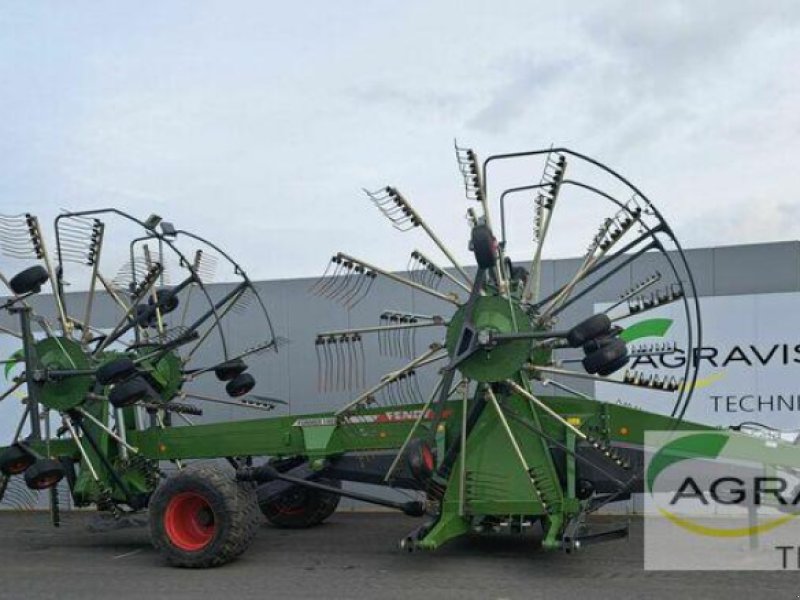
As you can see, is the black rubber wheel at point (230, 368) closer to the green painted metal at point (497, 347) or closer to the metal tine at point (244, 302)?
the metal tine at point (244, 302)

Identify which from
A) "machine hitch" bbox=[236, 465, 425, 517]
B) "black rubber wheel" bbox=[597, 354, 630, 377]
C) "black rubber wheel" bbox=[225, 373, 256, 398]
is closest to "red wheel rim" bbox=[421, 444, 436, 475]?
"machine hitch" bbox=[236, 465, 425, 517]

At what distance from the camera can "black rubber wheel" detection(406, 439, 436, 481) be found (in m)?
8.80

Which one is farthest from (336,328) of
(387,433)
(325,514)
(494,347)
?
(494,347)

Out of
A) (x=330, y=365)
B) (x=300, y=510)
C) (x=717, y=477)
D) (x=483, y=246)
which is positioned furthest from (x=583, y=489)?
(x=330, y=365)

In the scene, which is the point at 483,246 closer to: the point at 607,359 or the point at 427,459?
the point at 607,359

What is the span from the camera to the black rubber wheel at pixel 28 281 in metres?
10.8

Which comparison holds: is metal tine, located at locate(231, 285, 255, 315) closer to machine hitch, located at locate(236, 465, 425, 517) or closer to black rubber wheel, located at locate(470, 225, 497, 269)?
machine hitch, located at locate(236, 465, 425, 517)

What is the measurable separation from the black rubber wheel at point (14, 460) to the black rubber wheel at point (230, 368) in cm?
251

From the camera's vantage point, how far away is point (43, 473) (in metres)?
10.1

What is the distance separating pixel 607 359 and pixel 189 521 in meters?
4.68

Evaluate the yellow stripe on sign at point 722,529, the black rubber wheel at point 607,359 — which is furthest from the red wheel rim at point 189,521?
the yellow stripe on sign at point 722,529

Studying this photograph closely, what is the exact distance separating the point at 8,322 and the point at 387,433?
971 cm

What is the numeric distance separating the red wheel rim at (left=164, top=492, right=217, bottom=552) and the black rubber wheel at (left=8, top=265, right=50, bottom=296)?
10.1ft

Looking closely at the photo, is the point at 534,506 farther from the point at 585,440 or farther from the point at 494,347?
the point at 494,347
